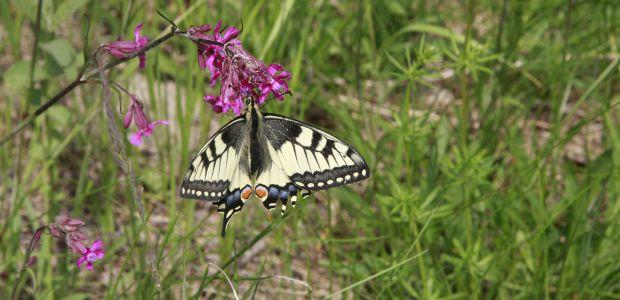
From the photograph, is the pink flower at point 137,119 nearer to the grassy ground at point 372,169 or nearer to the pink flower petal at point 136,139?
the pink flower petal at point 136,139

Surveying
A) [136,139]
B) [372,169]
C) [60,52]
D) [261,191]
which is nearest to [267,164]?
[261,191]

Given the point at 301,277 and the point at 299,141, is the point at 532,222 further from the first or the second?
the point at 299,141

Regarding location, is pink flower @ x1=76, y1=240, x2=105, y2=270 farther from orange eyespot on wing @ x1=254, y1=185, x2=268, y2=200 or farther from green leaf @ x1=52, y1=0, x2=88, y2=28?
green leaf @ x1=52, y1=0, x2=88, y2=28

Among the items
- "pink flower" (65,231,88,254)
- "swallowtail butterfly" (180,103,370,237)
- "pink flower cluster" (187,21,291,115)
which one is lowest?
"pink flower" (65,231,88,254)

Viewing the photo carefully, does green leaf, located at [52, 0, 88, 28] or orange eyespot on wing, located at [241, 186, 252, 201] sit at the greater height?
green leaf, located at [52, 0, 88, 28]

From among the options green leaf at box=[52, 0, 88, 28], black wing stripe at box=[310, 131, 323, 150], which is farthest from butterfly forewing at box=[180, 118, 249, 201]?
green leaf at box=[52, 0, 88, 28]

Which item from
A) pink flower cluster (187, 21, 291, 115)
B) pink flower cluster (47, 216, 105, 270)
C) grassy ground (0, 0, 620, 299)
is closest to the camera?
pink flower cluster (187, 21, 291, 115)

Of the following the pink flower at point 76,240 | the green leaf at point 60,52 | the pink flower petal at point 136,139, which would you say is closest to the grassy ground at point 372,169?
the green leaf at point 60,52
